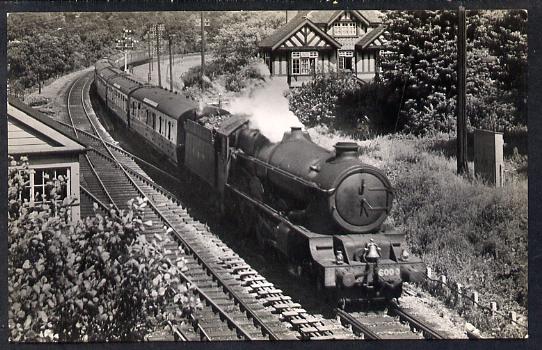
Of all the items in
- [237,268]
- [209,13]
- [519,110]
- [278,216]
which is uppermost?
[209,13]

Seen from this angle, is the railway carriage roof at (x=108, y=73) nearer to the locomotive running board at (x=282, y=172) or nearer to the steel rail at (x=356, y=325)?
the locomotive running board at (x=282, y=172)

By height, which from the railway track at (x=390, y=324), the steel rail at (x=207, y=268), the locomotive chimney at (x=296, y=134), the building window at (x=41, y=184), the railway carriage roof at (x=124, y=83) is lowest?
the railway track at (x=390, y=324)

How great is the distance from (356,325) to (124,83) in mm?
5635

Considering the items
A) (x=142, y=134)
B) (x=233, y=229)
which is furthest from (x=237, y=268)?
(x=142, y=134)

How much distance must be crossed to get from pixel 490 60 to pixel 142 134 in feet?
19.8

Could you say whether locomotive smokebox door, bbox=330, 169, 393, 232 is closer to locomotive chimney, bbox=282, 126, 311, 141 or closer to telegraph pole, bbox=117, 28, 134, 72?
locomotive chimney, bbox=282, 126, 311, 141

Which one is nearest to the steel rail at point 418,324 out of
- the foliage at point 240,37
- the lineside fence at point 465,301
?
the lineside fence at point 465,301

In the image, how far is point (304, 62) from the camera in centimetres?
1119

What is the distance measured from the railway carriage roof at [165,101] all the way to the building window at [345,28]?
2804mm

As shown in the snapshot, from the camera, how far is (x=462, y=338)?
10.1 m

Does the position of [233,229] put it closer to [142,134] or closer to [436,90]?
[142,134]

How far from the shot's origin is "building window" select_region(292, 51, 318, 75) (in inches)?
438

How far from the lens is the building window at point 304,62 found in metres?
11.1

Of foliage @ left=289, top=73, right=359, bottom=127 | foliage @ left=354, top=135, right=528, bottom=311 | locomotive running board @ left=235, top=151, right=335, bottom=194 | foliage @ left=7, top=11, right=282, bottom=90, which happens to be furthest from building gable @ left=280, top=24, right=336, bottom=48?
locomotive running board @ left=235, top=151, right=335, bottom=194
